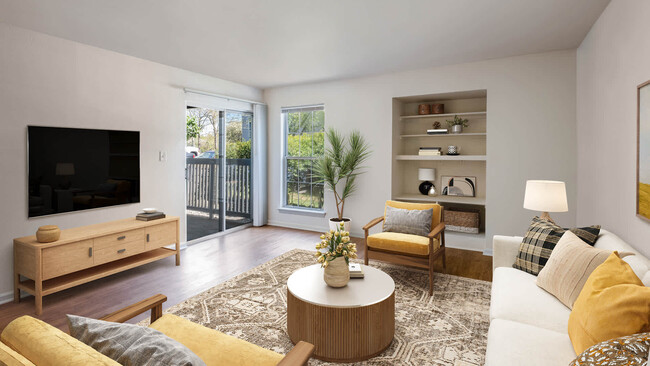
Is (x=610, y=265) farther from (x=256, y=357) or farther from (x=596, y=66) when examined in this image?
(x=596, y=66)

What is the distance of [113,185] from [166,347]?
11.8ft

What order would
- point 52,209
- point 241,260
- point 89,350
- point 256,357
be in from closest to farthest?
point 89,350 → point 256,357 → point 52,209 → point 241,260

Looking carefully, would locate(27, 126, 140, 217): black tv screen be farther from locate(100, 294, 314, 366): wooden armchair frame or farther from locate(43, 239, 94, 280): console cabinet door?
locate(100, 294, 314, 366): wooden armchair frame

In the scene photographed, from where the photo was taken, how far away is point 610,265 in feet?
5.37

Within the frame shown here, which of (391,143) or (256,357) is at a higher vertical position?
(391,143)

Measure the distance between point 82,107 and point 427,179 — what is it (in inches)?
182

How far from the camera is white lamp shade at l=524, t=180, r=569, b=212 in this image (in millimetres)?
2883

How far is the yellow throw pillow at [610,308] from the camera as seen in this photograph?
4.18 feet

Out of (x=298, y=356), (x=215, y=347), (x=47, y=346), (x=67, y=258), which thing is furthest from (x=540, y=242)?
(x=67, y=258)

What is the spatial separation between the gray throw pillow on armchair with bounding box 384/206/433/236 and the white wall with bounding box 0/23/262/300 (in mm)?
2994

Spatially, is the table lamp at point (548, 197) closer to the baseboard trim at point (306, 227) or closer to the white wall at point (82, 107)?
the baseboard trim at point (306, 227)

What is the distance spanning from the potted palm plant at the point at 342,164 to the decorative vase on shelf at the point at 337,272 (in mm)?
2869

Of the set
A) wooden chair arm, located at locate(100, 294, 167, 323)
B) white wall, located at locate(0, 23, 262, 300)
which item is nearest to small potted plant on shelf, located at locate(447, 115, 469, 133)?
white wall, located at locate(0, 23, 262, 300)

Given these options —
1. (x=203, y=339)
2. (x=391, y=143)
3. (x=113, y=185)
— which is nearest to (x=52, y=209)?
(x=113, y=185)
